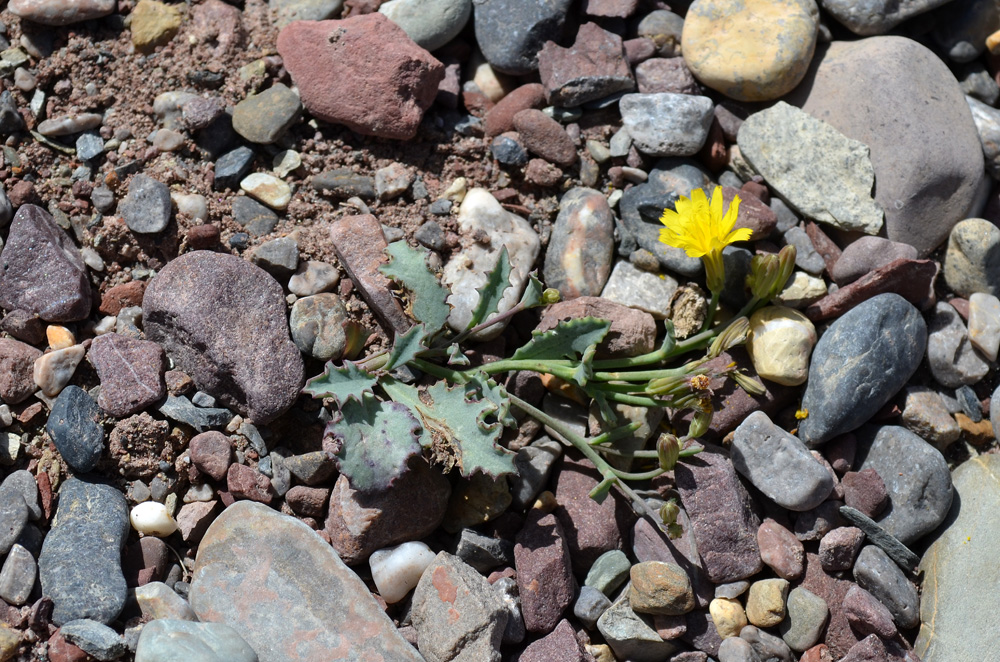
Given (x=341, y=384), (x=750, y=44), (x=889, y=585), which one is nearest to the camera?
(x=341, y=384)

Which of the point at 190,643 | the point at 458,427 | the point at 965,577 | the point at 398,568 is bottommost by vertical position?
the point at 965,577

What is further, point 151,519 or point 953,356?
point 953,356

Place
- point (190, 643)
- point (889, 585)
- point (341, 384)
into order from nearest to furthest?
1. point (190, 643)
2. point (341, 384)
3. point (889, 585)

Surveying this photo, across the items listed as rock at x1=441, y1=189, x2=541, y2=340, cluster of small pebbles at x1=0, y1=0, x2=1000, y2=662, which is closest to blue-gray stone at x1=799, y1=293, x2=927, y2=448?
cluster of small pebbles at x1=0, y1=0, x2=1000, y2=662

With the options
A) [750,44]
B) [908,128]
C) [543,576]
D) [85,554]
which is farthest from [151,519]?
[908,128]

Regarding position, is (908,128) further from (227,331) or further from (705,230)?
(227,331)

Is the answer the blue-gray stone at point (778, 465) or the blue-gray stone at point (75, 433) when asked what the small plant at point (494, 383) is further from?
the blue-gray stone at point (75, 433)

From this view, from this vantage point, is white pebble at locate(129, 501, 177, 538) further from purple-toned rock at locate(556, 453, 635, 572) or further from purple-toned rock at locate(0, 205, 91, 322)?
purple-toned rock at locate(556, 453, 635, 572)
